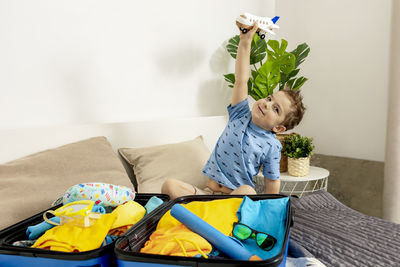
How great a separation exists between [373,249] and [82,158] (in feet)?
3.52

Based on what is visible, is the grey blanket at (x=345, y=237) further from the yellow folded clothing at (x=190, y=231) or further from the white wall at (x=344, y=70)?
the white wall at (x=344, y=70)

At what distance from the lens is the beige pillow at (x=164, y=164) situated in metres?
1.44

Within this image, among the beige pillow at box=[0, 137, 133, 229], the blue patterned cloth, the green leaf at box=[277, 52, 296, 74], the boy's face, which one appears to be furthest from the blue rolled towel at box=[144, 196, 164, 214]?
the green leaf at box=[277, 52, 296, 74]

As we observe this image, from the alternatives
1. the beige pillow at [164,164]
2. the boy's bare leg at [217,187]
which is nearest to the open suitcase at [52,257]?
the beige pillow at [164,164]

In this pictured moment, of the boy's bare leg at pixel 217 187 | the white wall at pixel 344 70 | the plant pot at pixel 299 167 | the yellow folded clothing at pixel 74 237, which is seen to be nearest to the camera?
the yellow folded clothing at pixel 74 237

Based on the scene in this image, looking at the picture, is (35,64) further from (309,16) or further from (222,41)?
(309,16)

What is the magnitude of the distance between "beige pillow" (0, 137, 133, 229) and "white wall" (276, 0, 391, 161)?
5.55 ft

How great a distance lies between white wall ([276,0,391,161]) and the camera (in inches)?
84.4

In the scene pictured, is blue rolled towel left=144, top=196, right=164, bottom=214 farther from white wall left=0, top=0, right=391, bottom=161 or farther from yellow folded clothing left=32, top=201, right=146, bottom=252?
white wall left=0, top=0, right=391, bottom=161

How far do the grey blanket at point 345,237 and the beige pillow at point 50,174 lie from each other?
0.71m

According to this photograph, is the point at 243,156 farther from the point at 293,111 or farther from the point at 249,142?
the point at 293,111

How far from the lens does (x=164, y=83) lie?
6.18 ft

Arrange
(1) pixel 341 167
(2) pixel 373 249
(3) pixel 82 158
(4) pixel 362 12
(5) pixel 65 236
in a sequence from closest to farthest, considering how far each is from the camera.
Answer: (5) pixel 65 236, (2) pixel 373 249, (3) pixel 82 158, (4) pixel 362 12, (1) pixel 341 167

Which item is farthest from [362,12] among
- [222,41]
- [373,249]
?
[373,249]
